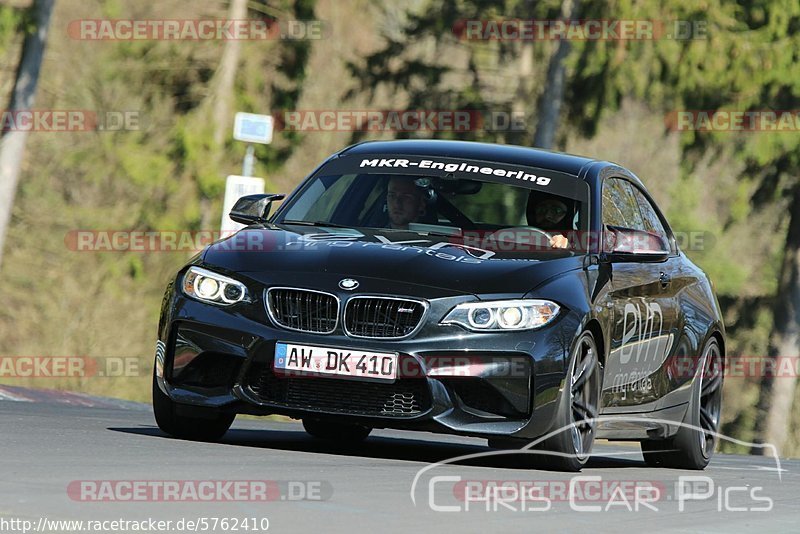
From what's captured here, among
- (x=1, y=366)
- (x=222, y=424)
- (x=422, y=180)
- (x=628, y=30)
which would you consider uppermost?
(x=628, y=30)

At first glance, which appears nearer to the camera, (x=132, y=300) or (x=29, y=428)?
(x=29, y=428)

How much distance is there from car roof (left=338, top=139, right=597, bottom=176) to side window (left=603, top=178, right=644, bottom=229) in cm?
21

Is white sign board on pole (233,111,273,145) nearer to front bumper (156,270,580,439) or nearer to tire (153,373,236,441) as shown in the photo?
tire (153,373,236,441)

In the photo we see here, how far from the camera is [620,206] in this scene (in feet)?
32.7

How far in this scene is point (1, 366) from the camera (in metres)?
33.7

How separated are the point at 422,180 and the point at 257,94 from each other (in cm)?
2511

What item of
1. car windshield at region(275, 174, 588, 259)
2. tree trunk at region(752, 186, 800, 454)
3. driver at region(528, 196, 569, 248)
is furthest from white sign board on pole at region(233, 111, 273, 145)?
tree trunk at region(752, 186, 800, 454)

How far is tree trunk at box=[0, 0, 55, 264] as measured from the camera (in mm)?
24484

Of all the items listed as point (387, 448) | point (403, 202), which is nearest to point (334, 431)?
point (387, 448)

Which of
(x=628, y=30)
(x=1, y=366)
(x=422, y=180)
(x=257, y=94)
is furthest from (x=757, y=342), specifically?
(x=422, y=180)

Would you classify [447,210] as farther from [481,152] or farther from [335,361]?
[335,361]

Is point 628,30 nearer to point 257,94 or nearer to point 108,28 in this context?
point 257,94

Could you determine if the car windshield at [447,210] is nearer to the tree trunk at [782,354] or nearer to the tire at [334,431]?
the tire at [334,431]

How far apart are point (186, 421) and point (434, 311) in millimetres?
1576
